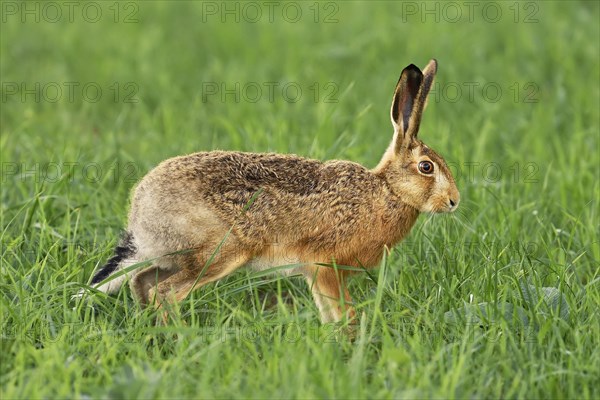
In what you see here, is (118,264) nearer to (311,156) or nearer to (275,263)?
(275,263)

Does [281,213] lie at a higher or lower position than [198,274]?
higher

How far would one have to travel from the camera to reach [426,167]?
5.30 meters

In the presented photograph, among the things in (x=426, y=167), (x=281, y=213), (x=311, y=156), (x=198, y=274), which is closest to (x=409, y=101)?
(x=426, y=167)

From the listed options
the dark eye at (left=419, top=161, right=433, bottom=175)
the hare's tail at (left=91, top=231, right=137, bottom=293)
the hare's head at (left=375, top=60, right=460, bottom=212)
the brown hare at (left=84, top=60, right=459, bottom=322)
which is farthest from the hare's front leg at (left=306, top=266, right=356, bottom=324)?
the hare's tail at (left=91, top=231, right=137, bottom=293)

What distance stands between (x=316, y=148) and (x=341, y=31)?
3.81 metres

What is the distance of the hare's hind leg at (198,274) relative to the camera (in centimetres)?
491

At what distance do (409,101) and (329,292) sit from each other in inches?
40.0

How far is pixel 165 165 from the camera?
5.06 meters

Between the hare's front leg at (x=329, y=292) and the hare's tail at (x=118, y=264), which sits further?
the hare's tail at (x=118, y=264)

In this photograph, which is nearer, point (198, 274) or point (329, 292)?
point (198, 274)

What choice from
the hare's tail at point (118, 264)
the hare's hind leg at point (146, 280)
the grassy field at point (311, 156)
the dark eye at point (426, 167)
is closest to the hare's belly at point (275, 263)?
the grassy field at point (311, 156)

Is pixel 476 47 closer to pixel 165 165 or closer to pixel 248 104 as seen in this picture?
pixel 248 104

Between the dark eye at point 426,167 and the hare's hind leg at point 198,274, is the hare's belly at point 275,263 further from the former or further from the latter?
the dark eye at point 426,167

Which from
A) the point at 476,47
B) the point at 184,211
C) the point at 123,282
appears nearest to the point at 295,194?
the point at 184,211
